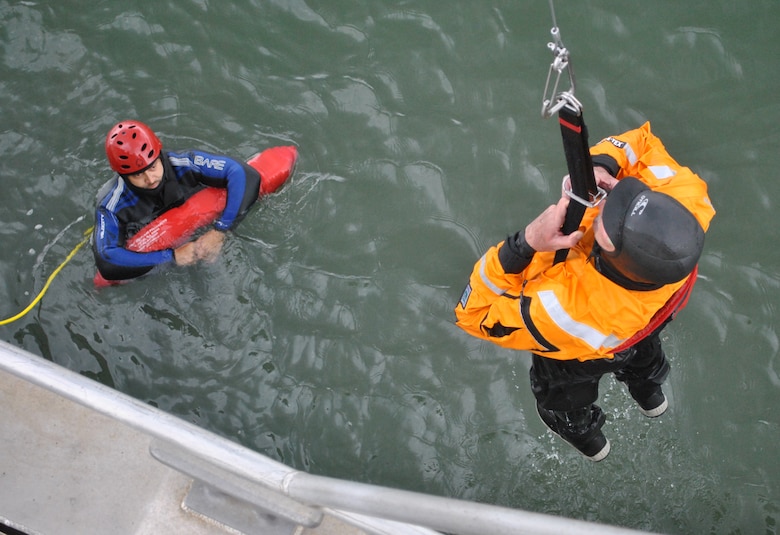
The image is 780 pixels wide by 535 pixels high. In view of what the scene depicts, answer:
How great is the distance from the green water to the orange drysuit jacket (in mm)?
1301

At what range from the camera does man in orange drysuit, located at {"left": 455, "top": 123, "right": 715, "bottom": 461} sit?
258 cm

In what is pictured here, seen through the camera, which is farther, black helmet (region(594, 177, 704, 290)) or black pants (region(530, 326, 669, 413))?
black pants (region(530, 326, 669, 413))

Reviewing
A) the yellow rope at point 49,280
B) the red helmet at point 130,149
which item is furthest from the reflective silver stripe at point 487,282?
the yellow rope at point 49,280

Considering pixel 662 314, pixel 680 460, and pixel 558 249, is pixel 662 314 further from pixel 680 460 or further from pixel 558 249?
pixel 680 460

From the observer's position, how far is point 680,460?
13.9ft

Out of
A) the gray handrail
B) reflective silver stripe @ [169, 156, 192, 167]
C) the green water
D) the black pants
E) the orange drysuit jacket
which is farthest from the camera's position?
reflective silver stripe @ [169, 156, 192, 167]

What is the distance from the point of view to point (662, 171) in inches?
125

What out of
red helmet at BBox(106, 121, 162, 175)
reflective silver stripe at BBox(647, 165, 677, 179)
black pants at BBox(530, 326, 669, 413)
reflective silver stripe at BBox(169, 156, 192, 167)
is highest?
reflective silver stripe at BBox(647, 165, 677, 179)

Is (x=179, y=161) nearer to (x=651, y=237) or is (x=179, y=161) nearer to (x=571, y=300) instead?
(x=571, y=300)

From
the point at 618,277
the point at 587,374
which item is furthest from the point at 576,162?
the point at 587,374

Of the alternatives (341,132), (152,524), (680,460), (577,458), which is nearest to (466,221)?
(341,132)

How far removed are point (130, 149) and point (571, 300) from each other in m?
2.56

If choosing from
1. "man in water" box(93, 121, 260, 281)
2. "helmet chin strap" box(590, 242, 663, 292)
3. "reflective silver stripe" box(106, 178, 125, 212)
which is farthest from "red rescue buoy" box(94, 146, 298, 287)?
"helmet chin strap" box(590, 242, 663, 292)

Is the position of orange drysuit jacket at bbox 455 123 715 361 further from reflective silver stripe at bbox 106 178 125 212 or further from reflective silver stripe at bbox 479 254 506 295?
reflective silver stripe at bbox 106 178 125 212
